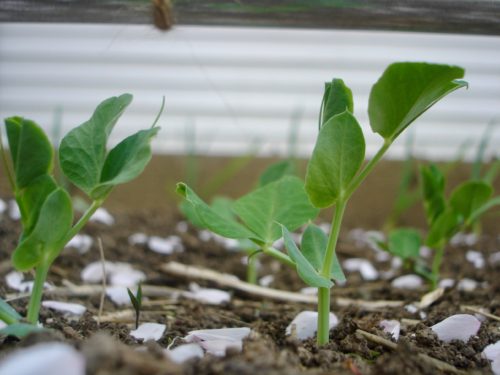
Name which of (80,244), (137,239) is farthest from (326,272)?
(137,239)

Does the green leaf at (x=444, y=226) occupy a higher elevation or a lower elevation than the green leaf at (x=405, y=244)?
higher

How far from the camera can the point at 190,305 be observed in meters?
0.83

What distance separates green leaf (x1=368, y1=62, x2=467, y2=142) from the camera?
0.49 m

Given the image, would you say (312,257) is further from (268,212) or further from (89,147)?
(89,147)

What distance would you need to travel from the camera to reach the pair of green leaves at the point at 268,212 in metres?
0.55

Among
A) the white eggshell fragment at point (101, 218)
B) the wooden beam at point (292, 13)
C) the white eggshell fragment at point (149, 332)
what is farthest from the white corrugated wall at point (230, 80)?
the white eggshell fragment at point (149, 332)

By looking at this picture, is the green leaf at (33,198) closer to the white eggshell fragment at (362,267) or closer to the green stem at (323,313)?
the green stem at (323,313)

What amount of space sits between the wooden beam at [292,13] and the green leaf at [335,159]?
10.9 inches

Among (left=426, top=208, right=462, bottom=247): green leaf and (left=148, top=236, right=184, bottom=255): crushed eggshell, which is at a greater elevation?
(left=426, top=208, right=462, bottom=247): green leaf

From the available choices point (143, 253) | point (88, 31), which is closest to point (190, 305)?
point (143, 253)

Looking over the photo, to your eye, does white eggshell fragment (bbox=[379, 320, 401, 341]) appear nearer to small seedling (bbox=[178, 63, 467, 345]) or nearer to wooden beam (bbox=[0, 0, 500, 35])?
small seedling (bbox=[178, 63, 467, 345])

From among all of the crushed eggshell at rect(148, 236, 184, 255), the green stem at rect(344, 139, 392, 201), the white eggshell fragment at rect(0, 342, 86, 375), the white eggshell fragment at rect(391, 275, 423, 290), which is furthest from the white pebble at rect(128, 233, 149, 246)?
the white eggshell fragment at rect(0, 342, 86, 375)

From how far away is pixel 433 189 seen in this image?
36.6 inches

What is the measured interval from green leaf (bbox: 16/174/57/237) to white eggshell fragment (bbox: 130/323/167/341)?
16 cm
